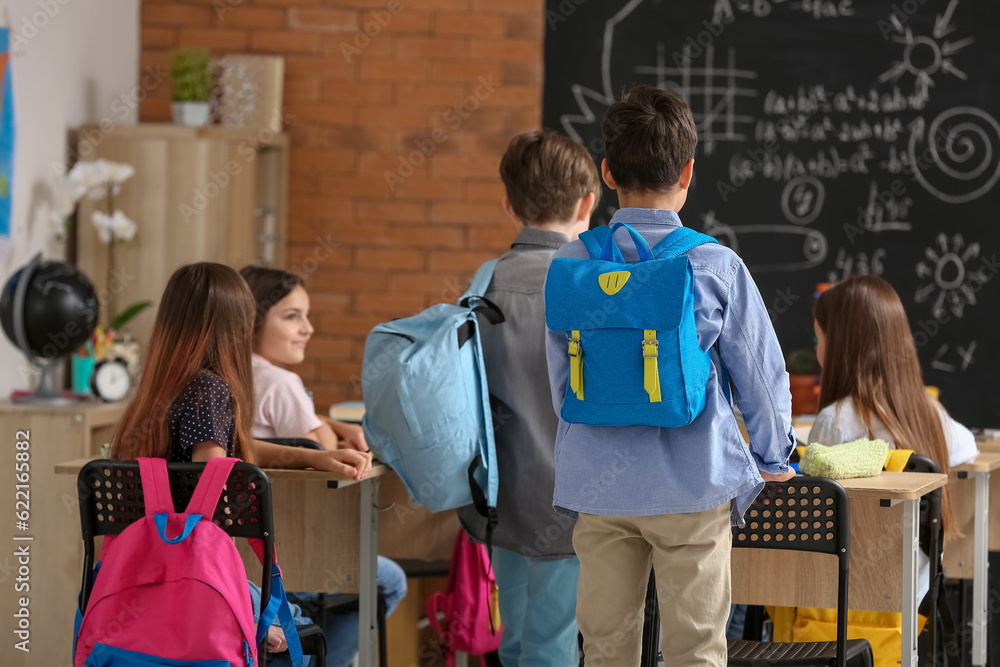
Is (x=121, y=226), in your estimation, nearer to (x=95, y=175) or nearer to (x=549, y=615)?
(x=95, y=175)

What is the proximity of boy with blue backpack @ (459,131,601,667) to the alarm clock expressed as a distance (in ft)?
5.69

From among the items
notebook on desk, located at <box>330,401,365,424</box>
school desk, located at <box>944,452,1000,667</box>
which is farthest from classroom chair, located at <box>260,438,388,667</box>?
school desk, located at <box>944,452,1000,667</box>

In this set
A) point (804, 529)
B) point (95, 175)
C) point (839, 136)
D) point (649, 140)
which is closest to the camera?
point (649, 140)

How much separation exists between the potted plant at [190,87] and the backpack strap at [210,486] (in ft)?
8.13

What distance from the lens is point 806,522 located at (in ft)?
6.21

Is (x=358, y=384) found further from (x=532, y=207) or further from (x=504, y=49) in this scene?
(x=532, y=207)

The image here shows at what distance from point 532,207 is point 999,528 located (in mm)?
1768

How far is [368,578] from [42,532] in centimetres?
138

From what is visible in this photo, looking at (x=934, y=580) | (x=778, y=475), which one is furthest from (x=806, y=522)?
(x=934, y=580)

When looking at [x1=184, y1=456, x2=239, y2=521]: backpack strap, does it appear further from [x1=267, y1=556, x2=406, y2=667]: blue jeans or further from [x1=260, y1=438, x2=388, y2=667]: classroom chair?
[x1=267, y1=556, x2=406, y2=667]: blue jeans

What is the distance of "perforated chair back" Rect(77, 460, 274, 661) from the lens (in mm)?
1805

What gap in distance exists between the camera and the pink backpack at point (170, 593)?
175cm

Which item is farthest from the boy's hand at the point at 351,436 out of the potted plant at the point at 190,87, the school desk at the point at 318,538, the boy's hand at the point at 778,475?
the potted plant at the point at 190,87

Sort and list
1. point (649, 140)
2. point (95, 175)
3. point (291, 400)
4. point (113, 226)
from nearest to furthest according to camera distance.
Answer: point (649, 140) → point (291, 400) → point (95, 175) → point (113, 226)
